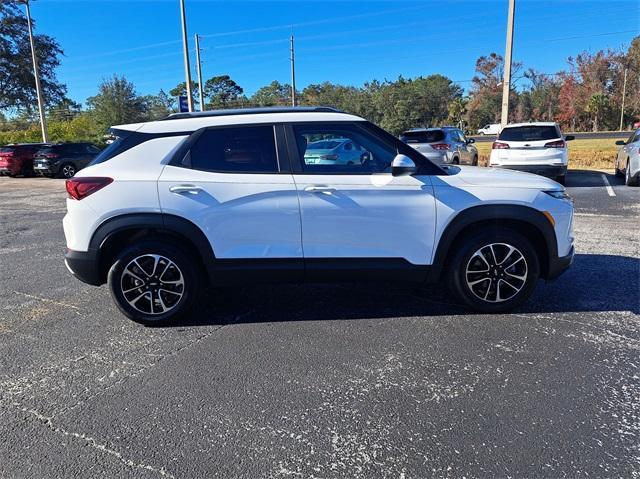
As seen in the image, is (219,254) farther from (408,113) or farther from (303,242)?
(408,113)

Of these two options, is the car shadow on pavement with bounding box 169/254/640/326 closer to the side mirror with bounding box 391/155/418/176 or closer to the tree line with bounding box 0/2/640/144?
the side mirror with bounding box 391/155/418/176

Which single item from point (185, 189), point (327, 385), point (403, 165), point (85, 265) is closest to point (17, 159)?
point (85, 265)

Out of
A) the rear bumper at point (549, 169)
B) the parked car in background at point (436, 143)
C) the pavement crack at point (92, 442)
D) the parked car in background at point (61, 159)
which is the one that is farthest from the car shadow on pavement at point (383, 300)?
the parked car in background at point (61, 159)

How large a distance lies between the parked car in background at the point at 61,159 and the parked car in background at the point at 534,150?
16.6 metres

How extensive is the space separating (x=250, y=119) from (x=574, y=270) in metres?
4.04

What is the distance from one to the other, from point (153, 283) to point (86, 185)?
3.23ft

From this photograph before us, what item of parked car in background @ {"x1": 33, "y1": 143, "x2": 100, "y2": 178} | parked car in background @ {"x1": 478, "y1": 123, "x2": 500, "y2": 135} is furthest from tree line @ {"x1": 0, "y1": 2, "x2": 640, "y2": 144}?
parked car in background @ {"x1": 33, "y1": 143, "x2": 100, "y2": 178}

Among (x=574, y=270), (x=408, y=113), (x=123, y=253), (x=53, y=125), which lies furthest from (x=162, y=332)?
(x=408, y=113)

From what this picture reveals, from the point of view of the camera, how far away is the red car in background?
2056 centimetres

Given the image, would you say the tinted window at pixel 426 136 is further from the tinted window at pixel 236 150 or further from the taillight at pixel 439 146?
the tinted window at pixel 236 150

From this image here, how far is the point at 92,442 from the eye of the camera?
2.51 meters

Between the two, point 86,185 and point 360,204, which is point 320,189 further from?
point 86,185

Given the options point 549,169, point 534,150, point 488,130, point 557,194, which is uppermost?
point 488,130

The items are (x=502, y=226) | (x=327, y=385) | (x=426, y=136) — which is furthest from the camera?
(x=426, y=136)
